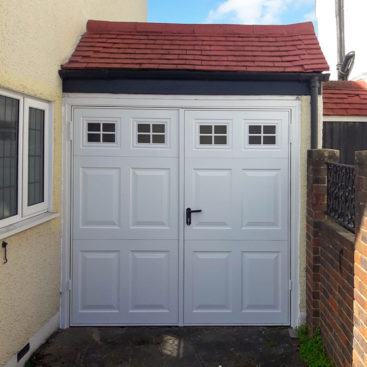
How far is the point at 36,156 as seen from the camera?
411 centimetres

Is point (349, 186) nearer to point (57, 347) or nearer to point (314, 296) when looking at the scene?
point (314, 296)

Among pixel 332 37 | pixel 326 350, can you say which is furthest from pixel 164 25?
pixel 332 37

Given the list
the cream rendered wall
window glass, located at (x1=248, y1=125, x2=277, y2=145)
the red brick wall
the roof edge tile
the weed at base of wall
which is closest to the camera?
the red brick wall

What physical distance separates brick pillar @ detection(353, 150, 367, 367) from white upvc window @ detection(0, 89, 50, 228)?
111 inches

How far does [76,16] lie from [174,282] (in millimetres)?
3353

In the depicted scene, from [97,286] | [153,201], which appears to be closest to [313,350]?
[153,201]

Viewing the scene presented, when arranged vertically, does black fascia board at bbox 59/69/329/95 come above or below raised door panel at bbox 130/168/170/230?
above

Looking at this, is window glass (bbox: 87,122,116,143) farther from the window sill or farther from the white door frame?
the window sill

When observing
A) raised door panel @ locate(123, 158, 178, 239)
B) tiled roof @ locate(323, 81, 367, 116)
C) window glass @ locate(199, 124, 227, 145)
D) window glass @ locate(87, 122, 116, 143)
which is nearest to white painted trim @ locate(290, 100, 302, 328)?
window glass @ locate(199, 124, 227, 145)

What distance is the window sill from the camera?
3.31 meters

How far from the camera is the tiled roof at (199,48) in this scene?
455 centimetres

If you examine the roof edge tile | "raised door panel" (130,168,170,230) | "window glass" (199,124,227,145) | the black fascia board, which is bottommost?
"raised door panel" (130,168,170,230)

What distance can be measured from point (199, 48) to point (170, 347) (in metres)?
3.34

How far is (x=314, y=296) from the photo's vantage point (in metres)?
4.25
